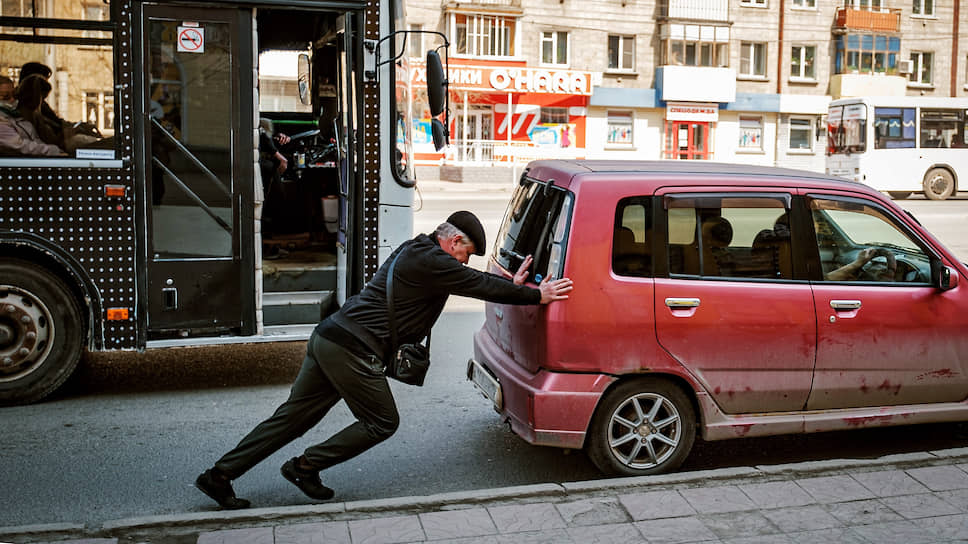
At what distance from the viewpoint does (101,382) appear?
766 cm

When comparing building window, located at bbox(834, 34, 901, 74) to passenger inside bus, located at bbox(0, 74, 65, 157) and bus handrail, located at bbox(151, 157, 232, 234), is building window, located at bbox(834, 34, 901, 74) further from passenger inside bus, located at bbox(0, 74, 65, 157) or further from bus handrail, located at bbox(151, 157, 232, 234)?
passenger inside bus, located at bbox(0, 74, 65, 157)

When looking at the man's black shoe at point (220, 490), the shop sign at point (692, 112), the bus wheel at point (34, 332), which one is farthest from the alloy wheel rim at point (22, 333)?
the shop sign at point (692, 112)

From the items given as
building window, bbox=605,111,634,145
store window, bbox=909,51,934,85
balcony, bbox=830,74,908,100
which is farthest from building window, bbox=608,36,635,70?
store window, bbox=909,51,934,85

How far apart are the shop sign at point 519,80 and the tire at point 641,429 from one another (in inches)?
1510

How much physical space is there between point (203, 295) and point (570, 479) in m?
3.06

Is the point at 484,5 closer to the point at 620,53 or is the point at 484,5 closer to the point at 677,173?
the point at 620,53

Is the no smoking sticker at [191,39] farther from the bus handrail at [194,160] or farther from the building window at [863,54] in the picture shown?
the building window at [863,54]

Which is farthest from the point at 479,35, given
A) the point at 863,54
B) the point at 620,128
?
the point at 863,54

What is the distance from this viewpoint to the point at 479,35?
146 ft

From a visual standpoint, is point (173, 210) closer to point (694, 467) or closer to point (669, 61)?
point (694, 467)

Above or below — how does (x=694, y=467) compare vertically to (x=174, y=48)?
below

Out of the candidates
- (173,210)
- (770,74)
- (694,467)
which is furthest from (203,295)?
(770,74)

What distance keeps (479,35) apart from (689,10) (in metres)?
10.3

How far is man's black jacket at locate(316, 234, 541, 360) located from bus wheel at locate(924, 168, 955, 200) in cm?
3040
